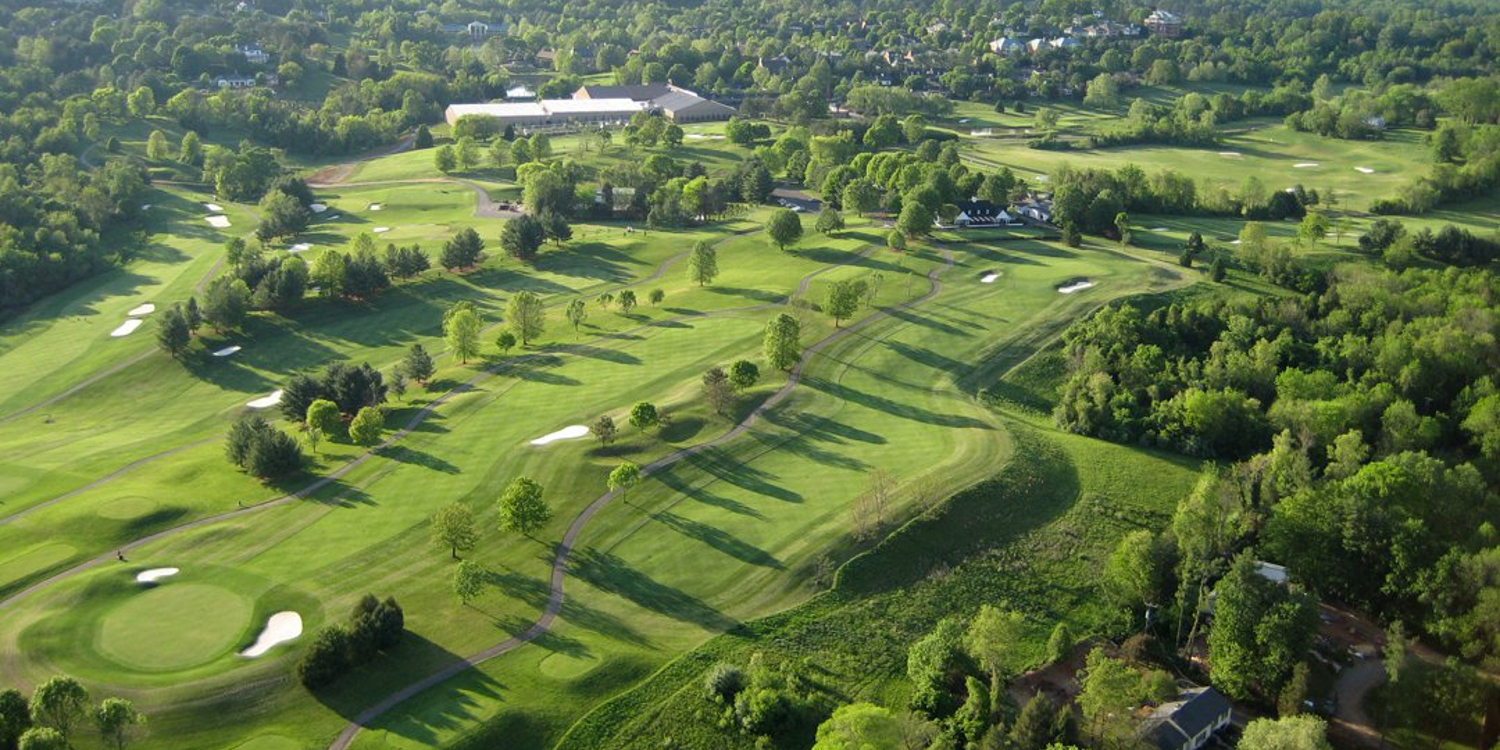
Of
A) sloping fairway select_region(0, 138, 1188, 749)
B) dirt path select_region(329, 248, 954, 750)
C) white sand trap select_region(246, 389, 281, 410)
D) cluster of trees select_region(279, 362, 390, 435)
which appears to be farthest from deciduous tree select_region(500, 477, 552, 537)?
white sand trap select_region(246, 389, 281, 410)

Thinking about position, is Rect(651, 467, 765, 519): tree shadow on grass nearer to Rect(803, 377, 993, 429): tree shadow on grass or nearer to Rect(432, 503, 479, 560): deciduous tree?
Rect(432, 503, 479, 560): deciduous tree

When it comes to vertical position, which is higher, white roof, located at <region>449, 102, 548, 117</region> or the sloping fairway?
white roof, located at <region>449, 102, 548, 117</region>

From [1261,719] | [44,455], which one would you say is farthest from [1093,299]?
[44,455]

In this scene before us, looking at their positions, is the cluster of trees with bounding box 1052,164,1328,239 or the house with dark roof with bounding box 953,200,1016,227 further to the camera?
the cluster of trees with bounding box 1052,164,1328,239

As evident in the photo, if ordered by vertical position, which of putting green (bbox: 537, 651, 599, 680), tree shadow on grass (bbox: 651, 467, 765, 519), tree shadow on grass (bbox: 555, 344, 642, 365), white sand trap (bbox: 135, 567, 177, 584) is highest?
tree shadow on grass (bbox: 555, 344, 642, 365)

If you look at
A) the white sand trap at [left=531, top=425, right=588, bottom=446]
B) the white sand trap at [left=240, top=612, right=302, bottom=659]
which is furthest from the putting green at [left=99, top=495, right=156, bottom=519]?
the white sand trap at [left=531, top=425, right=588, bottom=446]

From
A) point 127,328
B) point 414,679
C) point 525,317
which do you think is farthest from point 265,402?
point 414,679

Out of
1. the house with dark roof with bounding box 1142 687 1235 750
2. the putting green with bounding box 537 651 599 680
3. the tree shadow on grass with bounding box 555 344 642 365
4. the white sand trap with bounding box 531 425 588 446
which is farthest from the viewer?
the tree shadow on grass with bounding box 555 344 642 365

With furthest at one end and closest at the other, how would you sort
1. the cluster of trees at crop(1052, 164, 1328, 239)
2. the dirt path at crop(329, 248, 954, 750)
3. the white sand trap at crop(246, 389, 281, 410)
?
the cluster of trees at crop(1052, 164, 1328, 239) < the white sand trap at crop(246, 389, 281, 410) < the dirt path at crop(329, 248, 954, 750)

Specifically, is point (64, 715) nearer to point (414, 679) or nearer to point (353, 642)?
point (353, 642)
